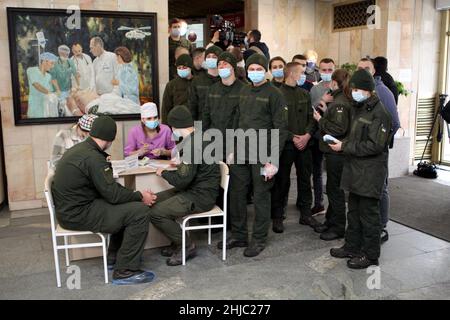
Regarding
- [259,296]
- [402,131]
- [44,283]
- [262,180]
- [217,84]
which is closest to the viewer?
[259,296]

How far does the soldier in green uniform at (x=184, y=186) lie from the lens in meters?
3.50

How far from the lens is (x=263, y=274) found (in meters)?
3.49

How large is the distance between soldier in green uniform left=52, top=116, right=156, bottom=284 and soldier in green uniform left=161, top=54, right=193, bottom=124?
163 centimetres

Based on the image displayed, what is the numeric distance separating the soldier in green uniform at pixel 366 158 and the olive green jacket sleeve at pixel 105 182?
1.70 meters

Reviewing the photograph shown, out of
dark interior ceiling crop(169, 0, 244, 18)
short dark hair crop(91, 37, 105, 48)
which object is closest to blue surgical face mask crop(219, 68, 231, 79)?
short dark hair crop(91, 37, 105, 48)

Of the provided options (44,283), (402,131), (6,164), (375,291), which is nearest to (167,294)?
(44,283)

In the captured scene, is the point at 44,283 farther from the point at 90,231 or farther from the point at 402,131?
the point at 402,131

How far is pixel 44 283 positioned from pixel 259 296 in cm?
163

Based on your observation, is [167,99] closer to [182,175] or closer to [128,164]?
[128,164]

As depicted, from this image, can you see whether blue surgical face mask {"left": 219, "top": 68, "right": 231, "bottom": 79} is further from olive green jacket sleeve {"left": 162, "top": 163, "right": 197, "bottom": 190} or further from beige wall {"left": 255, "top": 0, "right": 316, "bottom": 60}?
beige wall {"left": 255, "top": 0, "right": 316, "bottom": 60}

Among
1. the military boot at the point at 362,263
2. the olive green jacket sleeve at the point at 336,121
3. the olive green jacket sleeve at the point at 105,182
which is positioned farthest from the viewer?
the olive green jacket sleeve at the point at 336,121

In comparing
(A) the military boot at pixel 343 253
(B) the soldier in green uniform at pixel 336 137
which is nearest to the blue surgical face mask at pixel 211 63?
(B) the soldier in green uniform at pixel 336 137

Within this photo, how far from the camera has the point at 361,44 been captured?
7344mm

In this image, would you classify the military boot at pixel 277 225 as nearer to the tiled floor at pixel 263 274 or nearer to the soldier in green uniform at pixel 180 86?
the tiled floor at pixel 263 274
